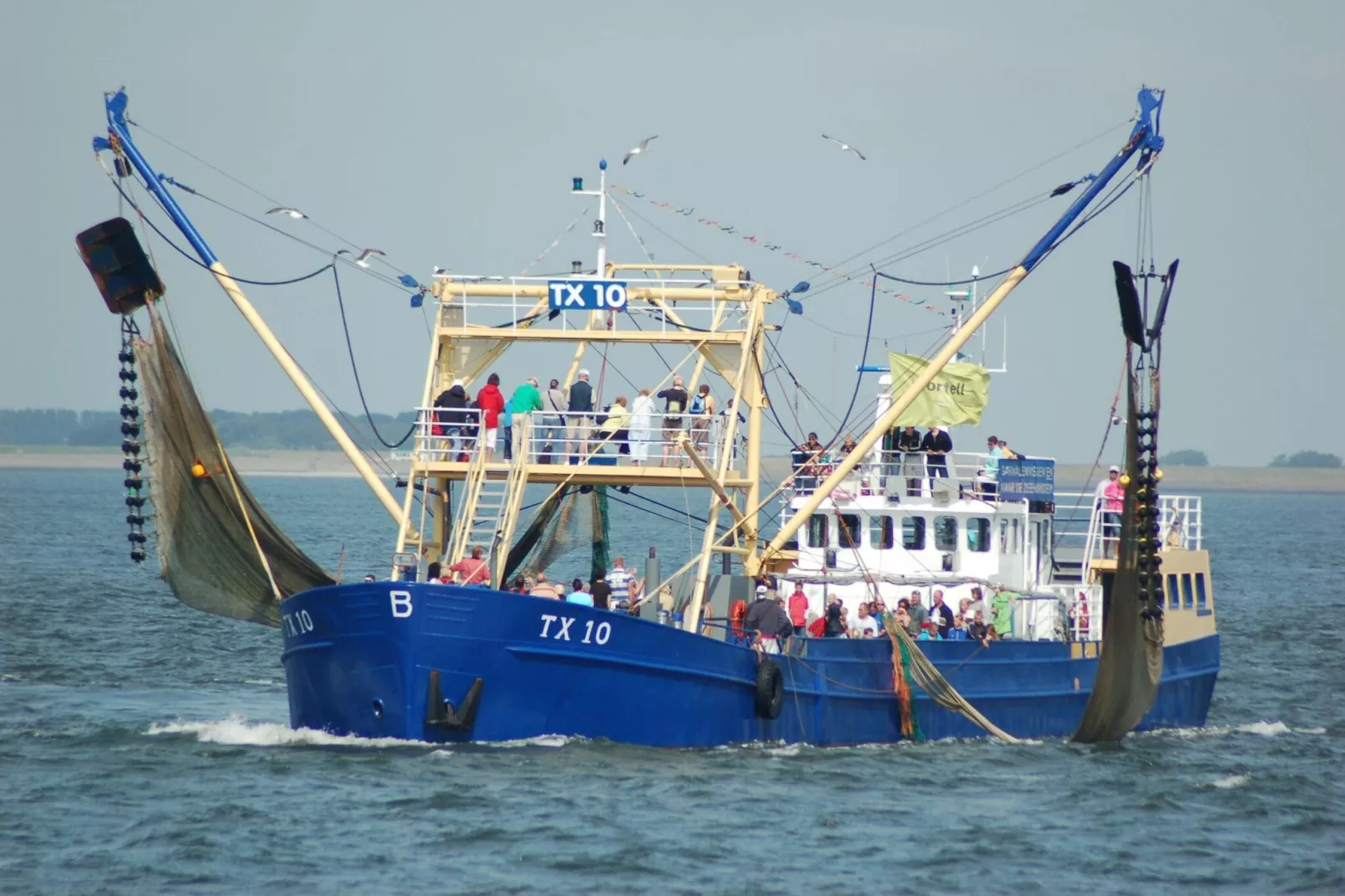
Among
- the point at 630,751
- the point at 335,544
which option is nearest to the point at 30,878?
the point at 630,751

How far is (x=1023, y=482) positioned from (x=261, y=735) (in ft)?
40.8

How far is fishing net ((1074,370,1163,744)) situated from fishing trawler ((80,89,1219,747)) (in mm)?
42

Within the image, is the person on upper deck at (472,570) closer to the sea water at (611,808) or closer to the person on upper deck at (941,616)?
the sea water at (611,808)

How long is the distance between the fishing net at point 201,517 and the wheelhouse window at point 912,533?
361 inches

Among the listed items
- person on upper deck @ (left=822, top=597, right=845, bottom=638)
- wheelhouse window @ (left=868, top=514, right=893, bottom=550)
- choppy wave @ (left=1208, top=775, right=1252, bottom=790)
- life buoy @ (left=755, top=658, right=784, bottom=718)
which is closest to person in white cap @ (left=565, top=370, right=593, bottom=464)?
life buoy @ (left=755, top=658, right=784, bottom=718)

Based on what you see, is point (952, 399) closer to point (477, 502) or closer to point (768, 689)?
point (768, 689)

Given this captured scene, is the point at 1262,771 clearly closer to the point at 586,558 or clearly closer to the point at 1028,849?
the point at 1028,849

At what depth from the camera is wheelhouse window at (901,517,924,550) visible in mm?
30078

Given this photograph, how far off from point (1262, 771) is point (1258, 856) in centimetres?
601

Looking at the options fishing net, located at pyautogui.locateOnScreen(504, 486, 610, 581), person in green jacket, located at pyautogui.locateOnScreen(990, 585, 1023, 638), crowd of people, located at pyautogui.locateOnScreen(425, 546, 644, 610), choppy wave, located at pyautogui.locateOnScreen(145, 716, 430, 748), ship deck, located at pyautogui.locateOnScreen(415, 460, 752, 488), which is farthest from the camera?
fishing net, located at pyautogui.locateOnScreen(504, 486, 610, 581)

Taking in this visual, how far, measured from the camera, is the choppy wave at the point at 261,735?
2297 cm

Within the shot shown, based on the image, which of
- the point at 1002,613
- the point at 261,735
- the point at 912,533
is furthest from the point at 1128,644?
the point at 261,735

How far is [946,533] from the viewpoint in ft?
99.0

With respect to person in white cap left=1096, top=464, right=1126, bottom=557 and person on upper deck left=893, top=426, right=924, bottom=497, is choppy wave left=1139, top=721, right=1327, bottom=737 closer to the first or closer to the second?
person in white cap left=1096, top=464, right=1126, bottom=557
